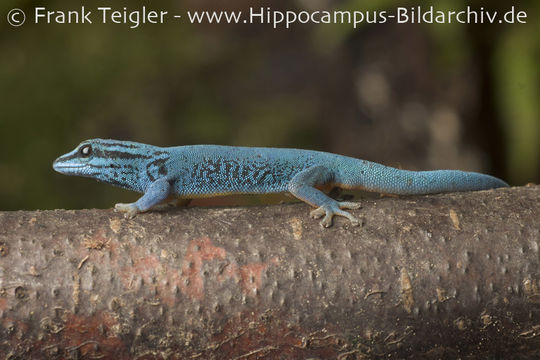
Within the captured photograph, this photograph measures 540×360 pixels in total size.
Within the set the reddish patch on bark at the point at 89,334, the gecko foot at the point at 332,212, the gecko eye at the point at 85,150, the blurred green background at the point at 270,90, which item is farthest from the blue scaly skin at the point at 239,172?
the blurred green background at the point at 270,90

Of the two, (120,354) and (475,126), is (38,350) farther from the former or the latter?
(475,126)

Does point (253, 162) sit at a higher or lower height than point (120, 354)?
higher

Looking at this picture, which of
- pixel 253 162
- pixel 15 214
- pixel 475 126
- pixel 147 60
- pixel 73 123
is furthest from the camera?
pixel 147 60

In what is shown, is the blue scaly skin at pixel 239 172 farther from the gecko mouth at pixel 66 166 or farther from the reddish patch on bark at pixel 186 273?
the reddish patch on bark at pixel 186 273

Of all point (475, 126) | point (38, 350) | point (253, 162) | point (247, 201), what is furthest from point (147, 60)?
point (38, 350)

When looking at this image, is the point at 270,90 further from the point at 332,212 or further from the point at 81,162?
the point at 332,212
